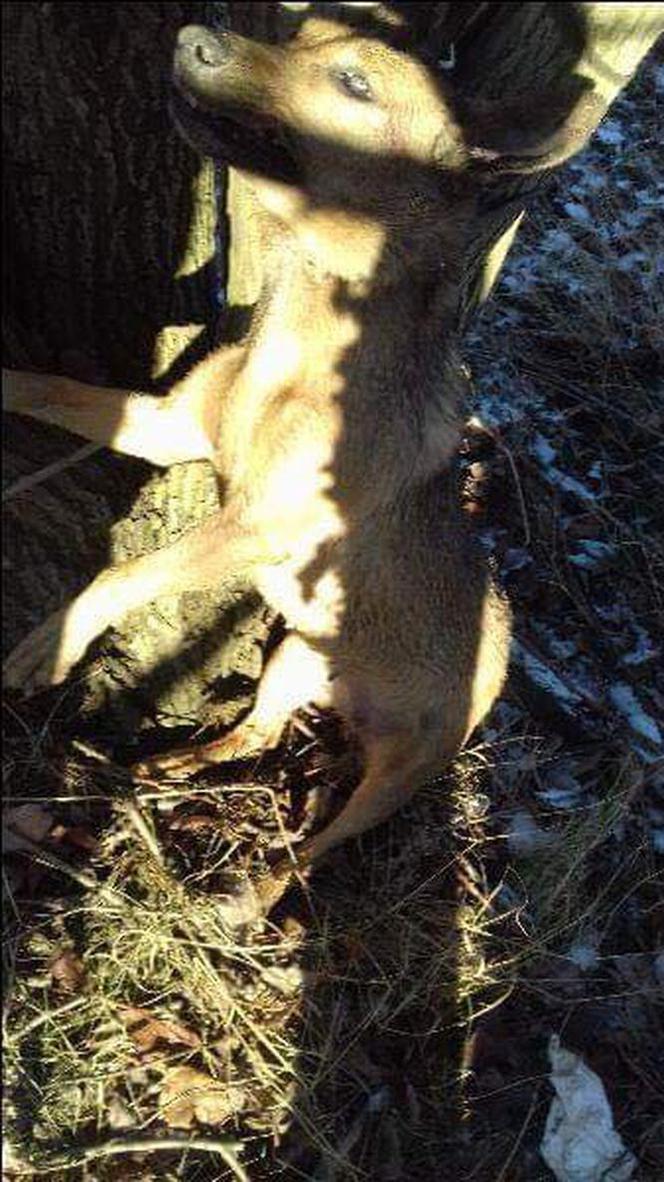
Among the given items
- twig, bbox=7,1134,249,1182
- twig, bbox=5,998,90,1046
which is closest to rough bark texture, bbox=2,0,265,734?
twig, bbox=5,998,90,1046

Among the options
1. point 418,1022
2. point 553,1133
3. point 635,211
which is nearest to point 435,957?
point 418,1022

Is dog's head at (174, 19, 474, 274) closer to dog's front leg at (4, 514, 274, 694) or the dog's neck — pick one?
the dog's neck

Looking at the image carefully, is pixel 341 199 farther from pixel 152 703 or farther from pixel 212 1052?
pixel 212 1052

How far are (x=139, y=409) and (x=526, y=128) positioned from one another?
1.35m

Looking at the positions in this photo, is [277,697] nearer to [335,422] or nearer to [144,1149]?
[335,422]

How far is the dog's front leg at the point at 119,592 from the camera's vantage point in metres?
3.57

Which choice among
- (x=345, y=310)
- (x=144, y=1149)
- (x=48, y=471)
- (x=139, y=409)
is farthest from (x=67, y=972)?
(x=345, y=310)

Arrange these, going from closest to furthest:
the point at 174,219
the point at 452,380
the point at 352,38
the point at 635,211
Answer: the point at 352,38
the point at 174,219
the point at 452,380
the point at 635,211

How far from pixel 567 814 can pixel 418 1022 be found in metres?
1.08

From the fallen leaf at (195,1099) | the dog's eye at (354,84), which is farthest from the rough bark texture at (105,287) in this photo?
the fallen leaf at (195,1099)

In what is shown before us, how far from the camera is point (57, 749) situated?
12.5ft

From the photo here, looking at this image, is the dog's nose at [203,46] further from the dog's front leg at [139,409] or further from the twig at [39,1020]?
the twig at [39,1020]

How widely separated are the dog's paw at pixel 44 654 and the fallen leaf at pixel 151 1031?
43.1 inches

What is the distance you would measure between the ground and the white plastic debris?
0.06 m
